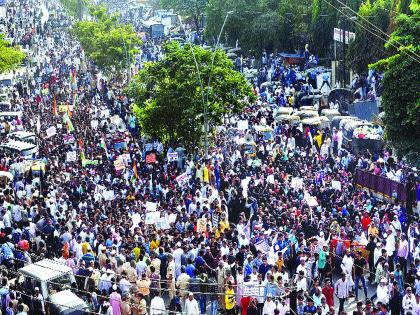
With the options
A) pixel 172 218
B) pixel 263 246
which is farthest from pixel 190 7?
pixel 263 246

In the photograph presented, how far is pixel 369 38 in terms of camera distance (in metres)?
39.3

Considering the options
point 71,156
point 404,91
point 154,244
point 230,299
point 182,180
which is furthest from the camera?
point 71,156

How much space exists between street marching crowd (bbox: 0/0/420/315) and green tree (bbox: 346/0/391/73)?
742cm

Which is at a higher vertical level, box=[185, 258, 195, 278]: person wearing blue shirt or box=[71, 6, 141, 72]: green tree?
box=[185, 258, 195, 278]: person wearing blue shirt

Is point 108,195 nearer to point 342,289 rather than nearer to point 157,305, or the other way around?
point 157,305

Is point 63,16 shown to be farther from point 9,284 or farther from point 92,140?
point 9,284

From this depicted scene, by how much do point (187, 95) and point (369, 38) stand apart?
12320 millimetres

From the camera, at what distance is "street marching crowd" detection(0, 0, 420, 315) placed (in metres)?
17.1

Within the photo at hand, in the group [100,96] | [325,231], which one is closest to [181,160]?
[325,231]

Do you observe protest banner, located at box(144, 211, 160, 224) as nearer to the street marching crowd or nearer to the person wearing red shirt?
the street marching crowd

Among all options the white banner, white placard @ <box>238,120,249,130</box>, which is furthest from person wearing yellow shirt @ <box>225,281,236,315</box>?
the white banner

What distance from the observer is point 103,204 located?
2477cm

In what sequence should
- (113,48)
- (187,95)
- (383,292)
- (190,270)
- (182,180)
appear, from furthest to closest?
(113,48) → (187,95) → (182,180) → (190,270) → (383,292)

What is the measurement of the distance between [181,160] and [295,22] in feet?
71.5
